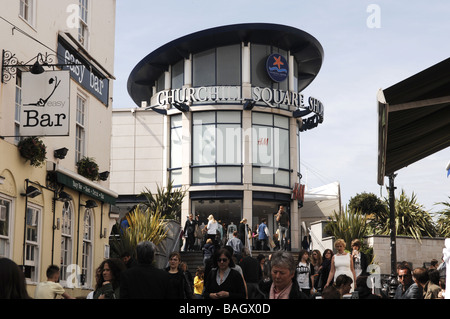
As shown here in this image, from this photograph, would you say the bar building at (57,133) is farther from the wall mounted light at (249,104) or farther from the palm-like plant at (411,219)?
the wall mounted light at (249,104)

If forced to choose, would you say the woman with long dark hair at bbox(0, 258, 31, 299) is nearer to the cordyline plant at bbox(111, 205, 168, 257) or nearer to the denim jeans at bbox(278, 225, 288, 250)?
the cordyline plant at bbox(111, 205, 168, 257)

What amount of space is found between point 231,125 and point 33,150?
80.2 feet

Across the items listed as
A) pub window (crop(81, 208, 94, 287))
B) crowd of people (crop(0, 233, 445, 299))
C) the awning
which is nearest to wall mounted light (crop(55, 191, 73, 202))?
pub window (crop(81, 208, 94, 287))

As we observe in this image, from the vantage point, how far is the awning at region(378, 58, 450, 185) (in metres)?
7.14

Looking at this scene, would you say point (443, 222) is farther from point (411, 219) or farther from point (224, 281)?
point (224, 281)

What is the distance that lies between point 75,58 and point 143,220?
5.51 m

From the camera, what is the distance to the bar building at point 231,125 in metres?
39.6

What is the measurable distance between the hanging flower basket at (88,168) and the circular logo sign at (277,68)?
69.5 ft

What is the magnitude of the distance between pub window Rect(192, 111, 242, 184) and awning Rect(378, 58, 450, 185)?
2915 cm

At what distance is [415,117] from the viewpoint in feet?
26.9

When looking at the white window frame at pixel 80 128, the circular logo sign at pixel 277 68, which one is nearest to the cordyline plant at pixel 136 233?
the white window frame at pixel 80 128
